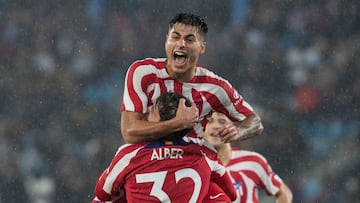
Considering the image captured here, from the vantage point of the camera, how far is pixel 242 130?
384cm

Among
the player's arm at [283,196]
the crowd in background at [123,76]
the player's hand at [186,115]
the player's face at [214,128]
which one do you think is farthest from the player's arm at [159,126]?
the crowd in background at [123,76]

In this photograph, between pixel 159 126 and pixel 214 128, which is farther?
pixel 214 128

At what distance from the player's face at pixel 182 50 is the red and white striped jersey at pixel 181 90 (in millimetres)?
36

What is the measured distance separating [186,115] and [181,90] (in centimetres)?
35

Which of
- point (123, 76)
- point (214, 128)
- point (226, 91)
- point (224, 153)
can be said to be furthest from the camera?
point (123, 76)

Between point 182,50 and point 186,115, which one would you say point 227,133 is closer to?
point 186,115

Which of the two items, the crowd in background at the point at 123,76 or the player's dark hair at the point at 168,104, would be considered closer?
the player's dark hair at the point at 168,104

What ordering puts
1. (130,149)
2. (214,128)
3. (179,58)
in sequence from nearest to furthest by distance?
1. (130,149)
2. (179,58)
3. (214,128)

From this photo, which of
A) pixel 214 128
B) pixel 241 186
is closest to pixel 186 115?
pixel 214 128

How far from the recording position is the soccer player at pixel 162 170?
3469 millimetres

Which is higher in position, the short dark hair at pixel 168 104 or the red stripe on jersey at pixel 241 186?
the short dark hair at pixel 168 104

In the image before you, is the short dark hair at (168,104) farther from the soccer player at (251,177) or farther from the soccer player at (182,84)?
the soccer player at (251,177)

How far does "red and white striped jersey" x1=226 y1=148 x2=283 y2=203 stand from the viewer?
5238 millimetres

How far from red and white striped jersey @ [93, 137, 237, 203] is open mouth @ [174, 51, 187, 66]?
360mm
